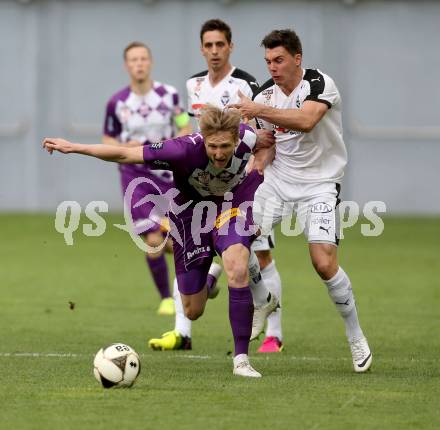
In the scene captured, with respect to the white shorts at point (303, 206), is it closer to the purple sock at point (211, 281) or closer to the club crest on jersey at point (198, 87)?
the purple sock at point (211, 281)

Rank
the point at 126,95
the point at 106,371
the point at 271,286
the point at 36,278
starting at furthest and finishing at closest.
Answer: the point at 36,278 → the point at 126,95 → the point at 271,286 → the point at 106,371

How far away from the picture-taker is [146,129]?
40.4 feet

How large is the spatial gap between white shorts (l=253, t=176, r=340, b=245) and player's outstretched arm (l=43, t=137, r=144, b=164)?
1389mm

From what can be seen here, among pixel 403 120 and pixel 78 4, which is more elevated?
pixel 78 4

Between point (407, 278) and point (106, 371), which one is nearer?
point (106, 371)

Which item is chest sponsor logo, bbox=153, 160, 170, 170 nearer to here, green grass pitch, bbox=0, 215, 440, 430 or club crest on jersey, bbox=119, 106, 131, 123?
green grass pitch, bbox=0, 215, 440, 430

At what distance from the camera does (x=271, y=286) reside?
31.3ft

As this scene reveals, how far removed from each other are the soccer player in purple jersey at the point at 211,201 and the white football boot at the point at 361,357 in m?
Result: 0.74

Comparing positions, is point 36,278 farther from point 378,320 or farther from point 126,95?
point 378,320

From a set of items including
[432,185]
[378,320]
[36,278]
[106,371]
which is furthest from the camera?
[432,185]

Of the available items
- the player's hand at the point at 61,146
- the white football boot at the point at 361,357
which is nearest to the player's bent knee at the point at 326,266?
the white football boot at the point at 361,357

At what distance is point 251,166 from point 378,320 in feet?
10.5

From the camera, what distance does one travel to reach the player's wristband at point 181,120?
39.8 ft

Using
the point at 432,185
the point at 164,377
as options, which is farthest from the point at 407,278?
the point at 432,185
